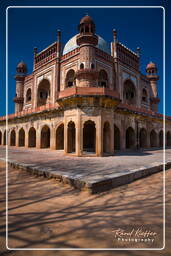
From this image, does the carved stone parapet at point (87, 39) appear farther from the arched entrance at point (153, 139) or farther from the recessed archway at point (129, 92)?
the arched entrance at point (153, 139)

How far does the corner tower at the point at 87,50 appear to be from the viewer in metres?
14.5

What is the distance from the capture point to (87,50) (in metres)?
16.4

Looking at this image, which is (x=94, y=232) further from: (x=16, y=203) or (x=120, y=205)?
(x=16, y=203)

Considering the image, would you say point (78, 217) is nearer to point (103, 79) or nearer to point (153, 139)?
point (103, 79)

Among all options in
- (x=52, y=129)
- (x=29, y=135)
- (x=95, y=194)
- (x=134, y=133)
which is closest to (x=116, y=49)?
(x=134, y=133)

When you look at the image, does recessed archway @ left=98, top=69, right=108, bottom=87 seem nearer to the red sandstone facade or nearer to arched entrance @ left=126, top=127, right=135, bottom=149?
the red sandstone facade

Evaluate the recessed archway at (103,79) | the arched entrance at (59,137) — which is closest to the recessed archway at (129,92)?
the recessed archway at (103,79)

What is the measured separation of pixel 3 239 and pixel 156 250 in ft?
7.17

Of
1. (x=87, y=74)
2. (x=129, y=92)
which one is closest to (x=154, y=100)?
(x=129, y=92)

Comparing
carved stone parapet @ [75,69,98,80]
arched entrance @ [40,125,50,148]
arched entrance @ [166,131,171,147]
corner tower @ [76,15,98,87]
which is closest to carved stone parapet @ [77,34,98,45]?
corner tower @ [76,15,98,87]

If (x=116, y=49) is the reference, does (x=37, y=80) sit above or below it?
below

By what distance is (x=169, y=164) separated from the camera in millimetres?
7812

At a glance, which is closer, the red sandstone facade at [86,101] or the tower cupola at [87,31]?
the red sandstone facade at [86,101]

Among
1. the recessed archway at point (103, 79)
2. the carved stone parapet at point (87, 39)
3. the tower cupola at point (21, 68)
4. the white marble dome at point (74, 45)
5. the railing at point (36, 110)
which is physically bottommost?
the railing at point (36, 110)
